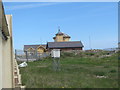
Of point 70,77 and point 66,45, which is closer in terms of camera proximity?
point 70,77

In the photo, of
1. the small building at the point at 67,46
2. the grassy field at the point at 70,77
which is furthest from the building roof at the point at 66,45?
the grassy field at the point at 70,77

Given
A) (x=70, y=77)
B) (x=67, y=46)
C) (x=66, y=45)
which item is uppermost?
(x=66, y=45)

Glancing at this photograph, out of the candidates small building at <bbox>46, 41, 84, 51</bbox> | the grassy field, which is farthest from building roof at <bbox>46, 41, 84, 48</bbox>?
the grassy field

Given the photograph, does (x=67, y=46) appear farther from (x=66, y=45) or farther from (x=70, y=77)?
(x=70, y=77)

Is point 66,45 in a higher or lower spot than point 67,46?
higher

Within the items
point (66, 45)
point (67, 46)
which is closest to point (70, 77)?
point (67, 46)

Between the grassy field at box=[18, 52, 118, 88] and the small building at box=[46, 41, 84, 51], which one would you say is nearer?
the grassy field at box=[18, 52, 118, 88]

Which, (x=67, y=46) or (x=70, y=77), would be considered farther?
(x=67, y=46)

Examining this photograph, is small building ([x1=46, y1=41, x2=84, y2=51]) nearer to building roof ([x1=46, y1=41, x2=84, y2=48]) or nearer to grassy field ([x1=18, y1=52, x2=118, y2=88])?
building roof ([x1=46, y1=41, x2=84, y2=48])

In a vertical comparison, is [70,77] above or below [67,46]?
below

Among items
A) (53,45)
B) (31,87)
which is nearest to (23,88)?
(31,87)

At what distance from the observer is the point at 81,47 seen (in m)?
51.2

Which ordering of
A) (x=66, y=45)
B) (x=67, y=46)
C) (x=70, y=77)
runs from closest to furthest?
(x=70, y=77) → (x=67, y=46) → (x=66, y=45)

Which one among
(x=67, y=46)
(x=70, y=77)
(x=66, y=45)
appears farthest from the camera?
(x=66, y=45)
